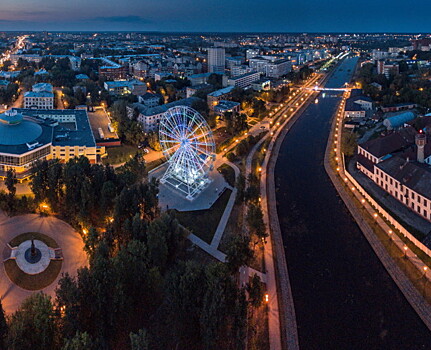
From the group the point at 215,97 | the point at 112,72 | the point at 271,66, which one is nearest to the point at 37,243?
the point at 215,97

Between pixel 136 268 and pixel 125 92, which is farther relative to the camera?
pixel 125 92

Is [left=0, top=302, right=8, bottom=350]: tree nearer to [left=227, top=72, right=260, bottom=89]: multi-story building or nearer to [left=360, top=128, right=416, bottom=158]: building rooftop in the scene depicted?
[left=360, top=128, right=416, bottom=158]: building rooftop

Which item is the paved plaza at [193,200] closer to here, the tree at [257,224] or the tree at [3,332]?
the tree at [257,224]

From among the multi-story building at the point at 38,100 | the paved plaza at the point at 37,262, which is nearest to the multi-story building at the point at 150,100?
the multi-story building at the point at 38,100

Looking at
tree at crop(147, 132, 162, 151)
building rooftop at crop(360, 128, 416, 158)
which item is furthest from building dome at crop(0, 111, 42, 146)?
building rooftop at crop(360, 128, 416, 158)

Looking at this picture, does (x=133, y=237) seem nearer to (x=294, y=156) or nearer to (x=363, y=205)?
(x=363, y=205)

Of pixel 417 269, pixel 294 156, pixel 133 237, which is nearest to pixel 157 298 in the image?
pixel 133 237

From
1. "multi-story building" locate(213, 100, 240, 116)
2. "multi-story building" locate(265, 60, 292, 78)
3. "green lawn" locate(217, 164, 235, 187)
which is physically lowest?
"green lawn" locate(217, 164, 235, 187)
